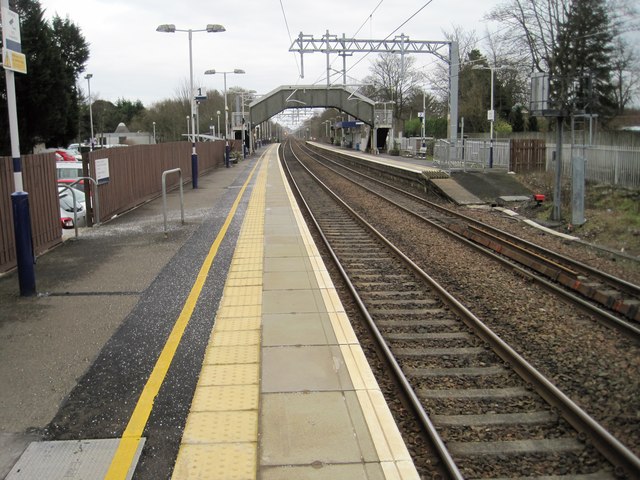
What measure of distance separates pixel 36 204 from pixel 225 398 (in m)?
7.17

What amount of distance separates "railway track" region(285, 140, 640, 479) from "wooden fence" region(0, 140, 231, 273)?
528cm

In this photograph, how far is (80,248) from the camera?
35.7ft

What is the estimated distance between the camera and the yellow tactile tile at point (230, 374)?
4965 mm

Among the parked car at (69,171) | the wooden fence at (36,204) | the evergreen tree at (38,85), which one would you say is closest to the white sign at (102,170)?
the wooden fence at (36,204)

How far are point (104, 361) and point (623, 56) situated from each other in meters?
33.2

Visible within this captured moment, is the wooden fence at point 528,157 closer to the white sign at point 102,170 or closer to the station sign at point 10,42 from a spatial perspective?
the white sign at point 102,170

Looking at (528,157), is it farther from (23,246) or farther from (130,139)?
(130,139)

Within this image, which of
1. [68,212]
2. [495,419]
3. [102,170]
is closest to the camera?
[495,419]

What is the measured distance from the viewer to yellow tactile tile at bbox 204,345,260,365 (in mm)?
5445

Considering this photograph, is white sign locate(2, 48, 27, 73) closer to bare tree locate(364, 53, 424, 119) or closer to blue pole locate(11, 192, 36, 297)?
blue pole locate(11, 192, 36, 297)

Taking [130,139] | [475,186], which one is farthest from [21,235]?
[130,139]

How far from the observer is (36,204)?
10203mm

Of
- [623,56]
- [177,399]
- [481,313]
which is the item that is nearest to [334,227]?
[481,313]

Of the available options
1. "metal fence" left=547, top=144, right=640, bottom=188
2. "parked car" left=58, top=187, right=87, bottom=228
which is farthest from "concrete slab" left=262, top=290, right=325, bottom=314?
"metal fence" left=547, top=144, right=640, bottom=188
